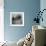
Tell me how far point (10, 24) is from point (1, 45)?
163 centimetres

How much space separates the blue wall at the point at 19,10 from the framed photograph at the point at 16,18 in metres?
0.12

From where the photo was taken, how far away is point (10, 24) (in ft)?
16.6

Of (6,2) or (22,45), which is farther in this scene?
(6,2)

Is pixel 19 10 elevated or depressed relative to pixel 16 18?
elevated

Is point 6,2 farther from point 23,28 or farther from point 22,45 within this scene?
point 22,45

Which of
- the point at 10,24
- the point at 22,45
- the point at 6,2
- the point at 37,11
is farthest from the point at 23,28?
the point at 22,45

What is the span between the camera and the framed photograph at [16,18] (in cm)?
507

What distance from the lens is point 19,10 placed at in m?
5.03

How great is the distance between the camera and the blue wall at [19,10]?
198 inches

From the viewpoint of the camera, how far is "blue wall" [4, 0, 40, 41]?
5027 millimetres

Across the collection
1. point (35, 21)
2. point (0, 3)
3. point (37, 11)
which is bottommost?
point (35, 21)

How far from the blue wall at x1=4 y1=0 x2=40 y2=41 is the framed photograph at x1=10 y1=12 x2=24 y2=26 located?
117 millimetres

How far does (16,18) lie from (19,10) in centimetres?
34

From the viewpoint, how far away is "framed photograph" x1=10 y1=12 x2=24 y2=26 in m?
5.07
